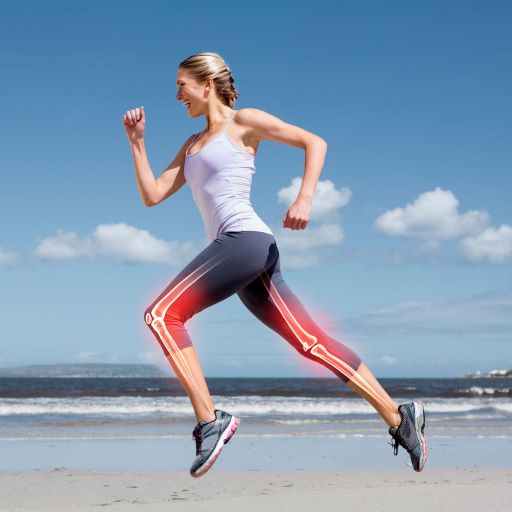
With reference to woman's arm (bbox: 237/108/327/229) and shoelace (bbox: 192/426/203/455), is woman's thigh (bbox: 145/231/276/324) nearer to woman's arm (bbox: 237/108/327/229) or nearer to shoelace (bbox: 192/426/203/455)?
woman's arm (bbox: 237/108/327/229)

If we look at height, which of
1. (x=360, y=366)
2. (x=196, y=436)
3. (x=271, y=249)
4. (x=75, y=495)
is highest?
(x=271, y=249)

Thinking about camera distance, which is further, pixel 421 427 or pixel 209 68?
pixel 421 427

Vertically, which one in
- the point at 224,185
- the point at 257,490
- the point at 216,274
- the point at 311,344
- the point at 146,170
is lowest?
the point at 257,490

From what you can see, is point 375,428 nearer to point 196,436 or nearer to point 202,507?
point 202,507

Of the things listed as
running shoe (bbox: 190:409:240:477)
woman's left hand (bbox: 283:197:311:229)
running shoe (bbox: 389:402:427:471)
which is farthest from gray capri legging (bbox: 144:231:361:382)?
running shoe (bbox: 389:402:427:471)

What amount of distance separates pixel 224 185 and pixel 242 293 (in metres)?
0.45

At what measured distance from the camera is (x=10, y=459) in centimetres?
1046

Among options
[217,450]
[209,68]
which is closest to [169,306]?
[217,450]

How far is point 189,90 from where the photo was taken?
3.25 metres

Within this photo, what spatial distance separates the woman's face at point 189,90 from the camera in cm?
325

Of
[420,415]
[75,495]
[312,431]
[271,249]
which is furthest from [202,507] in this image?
[312,431]

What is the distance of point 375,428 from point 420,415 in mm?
12702

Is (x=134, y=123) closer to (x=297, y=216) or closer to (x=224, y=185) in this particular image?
(x=224, y=185)
